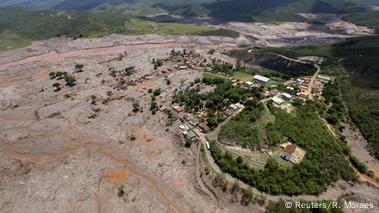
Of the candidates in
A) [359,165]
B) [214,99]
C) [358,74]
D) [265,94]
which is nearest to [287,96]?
[265,94]

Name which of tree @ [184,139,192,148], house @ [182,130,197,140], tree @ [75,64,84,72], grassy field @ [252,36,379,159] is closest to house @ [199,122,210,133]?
house @ [182,130,197,140]

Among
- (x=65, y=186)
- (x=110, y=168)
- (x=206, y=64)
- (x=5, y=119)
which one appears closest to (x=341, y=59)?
(x=206, y=64)

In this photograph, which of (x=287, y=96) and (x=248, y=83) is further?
(x=248, y=83)

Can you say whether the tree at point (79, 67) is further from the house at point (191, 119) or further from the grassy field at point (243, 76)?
the grassy field at point (243, 76)

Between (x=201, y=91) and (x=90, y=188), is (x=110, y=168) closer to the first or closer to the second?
(x=90, y=188)

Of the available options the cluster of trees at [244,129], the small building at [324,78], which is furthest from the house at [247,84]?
the small building at [324,78]

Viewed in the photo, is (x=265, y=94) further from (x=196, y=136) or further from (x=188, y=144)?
(x=188, y=144)

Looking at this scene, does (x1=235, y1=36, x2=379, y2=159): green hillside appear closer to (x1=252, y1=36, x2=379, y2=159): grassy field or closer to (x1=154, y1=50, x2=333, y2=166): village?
(x1=252, y1=36, x2=379, y2=159): grassy field
